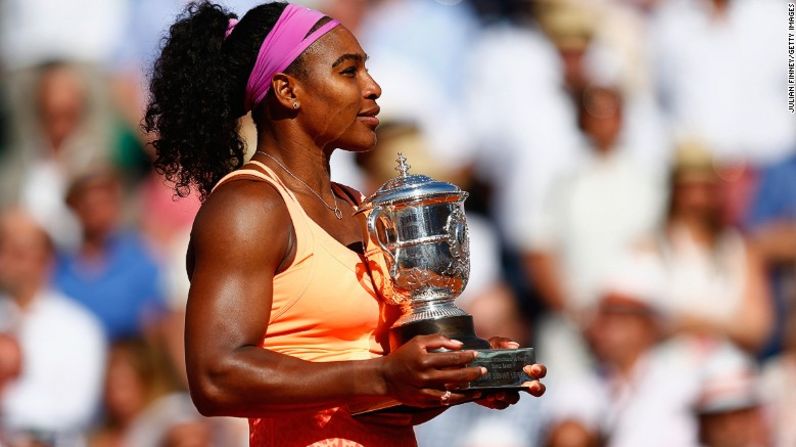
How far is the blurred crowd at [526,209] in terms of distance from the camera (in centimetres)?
611

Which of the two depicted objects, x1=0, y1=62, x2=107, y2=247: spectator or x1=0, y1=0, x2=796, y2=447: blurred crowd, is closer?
x1=0, y1=0, x2=796, y2=447: blurred crowd

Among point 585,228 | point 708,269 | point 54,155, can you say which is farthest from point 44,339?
point 708,269

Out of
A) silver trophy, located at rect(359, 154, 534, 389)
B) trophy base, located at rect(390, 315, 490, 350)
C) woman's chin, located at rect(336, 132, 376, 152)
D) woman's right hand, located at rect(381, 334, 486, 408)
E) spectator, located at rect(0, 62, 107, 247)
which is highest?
spectator, located at rect(0, 62, 107, 247)

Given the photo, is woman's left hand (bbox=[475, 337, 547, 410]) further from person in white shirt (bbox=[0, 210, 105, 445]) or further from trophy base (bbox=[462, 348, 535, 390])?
person in white shirt (bbox=[0, 210, 105, 445])

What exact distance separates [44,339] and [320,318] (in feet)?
12.6

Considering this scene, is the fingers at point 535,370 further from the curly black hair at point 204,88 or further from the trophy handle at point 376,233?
the curly black hair at point 204,88

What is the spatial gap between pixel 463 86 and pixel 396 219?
4039 mm

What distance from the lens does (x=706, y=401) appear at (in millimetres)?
6016

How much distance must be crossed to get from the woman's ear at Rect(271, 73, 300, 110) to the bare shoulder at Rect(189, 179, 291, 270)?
223mm

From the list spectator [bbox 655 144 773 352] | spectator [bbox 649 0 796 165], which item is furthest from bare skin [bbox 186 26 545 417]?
spectator [bbox 649 0 796 165]

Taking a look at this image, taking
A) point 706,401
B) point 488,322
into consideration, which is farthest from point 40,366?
point 706,401

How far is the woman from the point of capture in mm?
2352

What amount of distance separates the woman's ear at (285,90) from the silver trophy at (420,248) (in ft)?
0.81

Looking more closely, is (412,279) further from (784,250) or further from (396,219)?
(784,250)
